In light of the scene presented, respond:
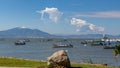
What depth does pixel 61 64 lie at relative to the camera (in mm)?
30828

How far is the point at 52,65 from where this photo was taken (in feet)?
101

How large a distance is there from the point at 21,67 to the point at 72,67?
455 centimetres

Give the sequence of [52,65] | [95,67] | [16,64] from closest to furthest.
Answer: [52,65] → [95,67] → [16,64]

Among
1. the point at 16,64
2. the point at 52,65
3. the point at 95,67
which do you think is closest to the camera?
the point at 52,65

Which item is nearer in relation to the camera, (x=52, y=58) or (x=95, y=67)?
(x=52, y=58)

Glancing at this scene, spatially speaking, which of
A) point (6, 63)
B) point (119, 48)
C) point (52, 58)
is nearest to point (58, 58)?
point (52, 58)


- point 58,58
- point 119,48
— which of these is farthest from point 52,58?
point 119,48

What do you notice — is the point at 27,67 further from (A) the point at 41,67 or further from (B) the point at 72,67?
(B) the point at 72,67

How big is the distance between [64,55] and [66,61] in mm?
551

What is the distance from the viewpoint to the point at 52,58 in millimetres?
30688

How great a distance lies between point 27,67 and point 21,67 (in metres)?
0.54

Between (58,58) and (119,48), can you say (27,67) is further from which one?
(119,48)

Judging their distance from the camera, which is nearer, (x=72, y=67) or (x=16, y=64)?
(x=72, y=67)

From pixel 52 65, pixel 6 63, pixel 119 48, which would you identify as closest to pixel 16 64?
pixel 6 63
